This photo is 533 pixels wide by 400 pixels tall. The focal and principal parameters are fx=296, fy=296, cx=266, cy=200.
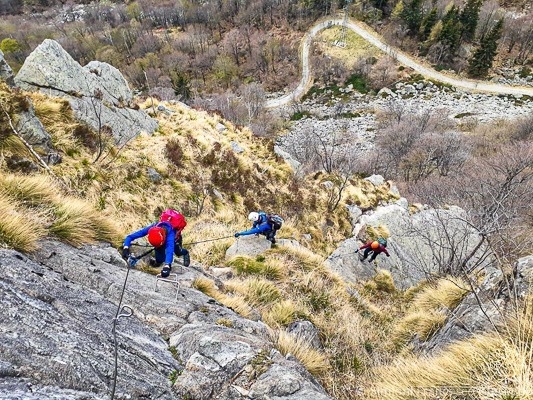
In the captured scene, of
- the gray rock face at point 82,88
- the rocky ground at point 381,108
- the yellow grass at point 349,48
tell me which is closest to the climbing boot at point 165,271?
the gray rock face at point 82,88

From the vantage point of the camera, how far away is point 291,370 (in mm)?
3180

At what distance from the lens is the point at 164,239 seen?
497 centimetres

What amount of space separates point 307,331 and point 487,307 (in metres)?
2.62

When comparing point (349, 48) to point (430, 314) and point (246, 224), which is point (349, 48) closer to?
point (246, 224)

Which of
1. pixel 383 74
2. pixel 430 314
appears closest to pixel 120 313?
pixel 430 314

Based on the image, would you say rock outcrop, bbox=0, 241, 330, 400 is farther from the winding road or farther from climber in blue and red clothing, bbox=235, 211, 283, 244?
the winding road

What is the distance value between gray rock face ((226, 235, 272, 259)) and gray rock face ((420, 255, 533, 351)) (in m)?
4.56

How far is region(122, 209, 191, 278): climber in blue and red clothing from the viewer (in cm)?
474

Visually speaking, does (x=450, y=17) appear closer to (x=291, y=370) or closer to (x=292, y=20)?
(x=292, y=20)

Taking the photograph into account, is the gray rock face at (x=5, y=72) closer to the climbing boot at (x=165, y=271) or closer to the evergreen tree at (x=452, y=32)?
the climbing boot at (x=165, y=271)

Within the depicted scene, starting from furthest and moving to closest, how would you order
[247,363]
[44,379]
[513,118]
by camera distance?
[513,118] → [247,363] → [44,379]

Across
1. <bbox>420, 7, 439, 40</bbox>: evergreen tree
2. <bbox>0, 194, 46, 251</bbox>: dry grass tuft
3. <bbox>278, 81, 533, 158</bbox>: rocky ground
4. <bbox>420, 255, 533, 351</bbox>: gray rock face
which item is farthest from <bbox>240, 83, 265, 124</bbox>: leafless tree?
<bbox>420, 255, 533, 351</bbox>: gray rock face

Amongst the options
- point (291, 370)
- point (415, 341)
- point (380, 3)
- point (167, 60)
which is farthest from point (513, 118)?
point (167, 60)

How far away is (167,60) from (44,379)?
303 ft
